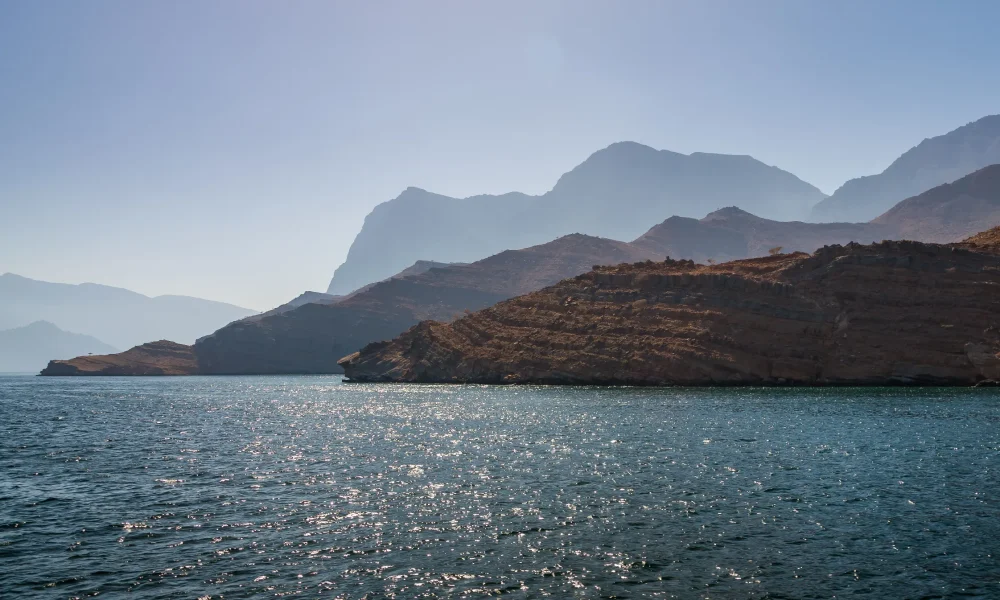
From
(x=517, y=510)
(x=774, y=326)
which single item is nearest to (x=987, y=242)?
(x=774, y=326)

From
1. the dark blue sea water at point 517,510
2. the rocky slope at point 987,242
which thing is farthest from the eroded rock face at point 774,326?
the dark blue sea water at point 517,510

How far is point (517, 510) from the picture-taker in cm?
3328

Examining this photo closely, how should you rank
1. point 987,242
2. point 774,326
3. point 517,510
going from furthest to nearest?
point 987,242 → point 774,326 → point 517,510

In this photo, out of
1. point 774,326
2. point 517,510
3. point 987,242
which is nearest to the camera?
point 517,510

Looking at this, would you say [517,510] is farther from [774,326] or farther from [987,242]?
[987,242]

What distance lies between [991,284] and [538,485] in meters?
115

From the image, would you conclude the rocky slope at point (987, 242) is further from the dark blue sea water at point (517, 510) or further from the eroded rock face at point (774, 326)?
the dark blue sea water at point (517, 510)

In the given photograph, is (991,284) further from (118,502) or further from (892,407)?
(118,502)

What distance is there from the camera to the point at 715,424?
65312 mm

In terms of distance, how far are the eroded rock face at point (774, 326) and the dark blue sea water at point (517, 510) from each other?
50.3m

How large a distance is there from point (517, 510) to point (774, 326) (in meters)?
105

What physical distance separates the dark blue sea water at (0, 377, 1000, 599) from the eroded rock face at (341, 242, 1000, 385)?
50.3m

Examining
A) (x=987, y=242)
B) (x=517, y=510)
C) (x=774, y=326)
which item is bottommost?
(x=517, y=510)

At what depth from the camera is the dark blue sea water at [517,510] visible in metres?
23.8
